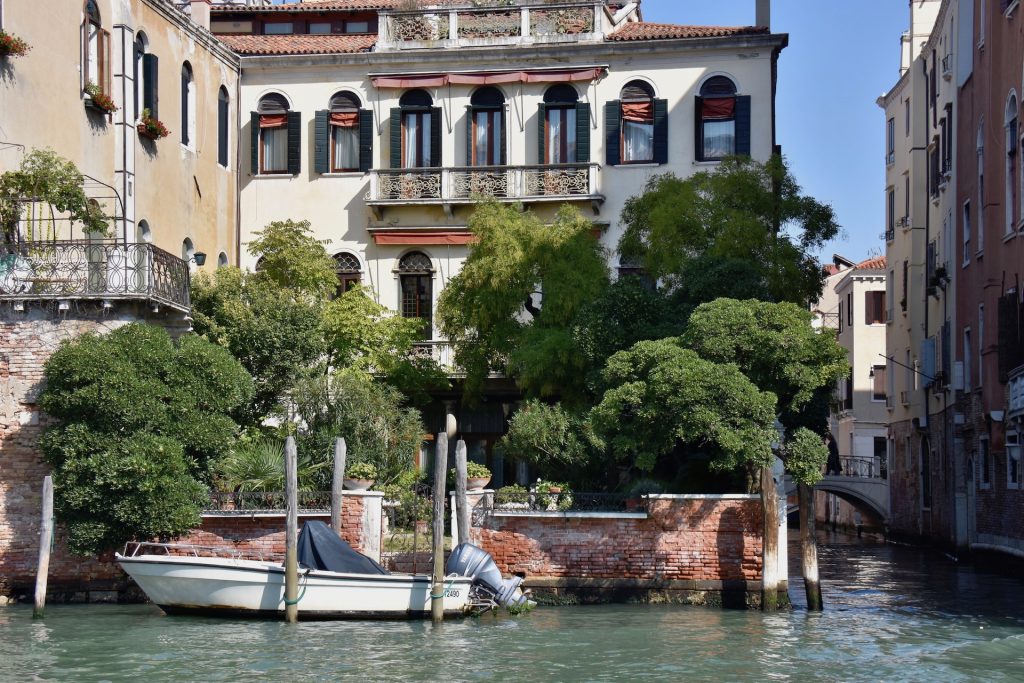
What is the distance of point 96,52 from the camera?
933 inches

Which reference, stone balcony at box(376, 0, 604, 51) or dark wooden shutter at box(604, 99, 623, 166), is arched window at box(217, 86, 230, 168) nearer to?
stone balcony at box(376, 0, 604, 51)

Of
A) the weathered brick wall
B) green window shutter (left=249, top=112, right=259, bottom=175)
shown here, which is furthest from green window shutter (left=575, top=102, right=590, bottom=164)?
the weathered brick wall

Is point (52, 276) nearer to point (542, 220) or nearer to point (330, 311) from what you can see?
point (330, 311)

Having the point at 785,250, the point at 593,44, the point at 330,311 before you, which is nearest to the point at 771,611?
the point at 785,250

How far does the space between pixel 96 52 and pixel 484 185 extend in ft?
24.4

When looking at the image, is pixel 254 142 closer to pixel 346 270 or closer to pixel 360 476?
pixel 346 270

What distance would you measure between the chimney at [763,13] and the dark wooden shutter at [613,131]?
295cm

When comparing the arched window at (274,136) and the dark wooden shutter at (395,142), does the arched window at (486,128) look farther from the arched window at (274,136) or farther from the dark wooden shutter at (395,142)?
the arched window at (274,136)

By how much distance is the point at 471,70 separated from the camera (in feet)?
93.2

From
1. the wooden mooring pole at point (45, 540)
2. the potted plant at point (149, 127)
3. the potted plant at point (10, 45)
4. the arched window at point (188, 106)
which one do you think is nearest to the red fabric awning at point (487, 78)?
the arched window at point (188, 106)

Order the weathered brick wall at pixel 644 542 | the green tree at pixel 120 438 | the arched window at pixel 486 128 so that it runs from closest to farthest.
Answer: the green tree at pixel 120 438
the weathered brick wall at pixel 644 542
the arched window at pixel 486 128

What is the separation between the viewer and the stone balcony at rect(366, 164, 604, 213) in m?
27.7

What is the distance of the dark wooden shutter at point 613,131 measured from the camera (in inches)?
1102

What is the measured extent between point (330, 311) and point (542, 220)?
447 cm
